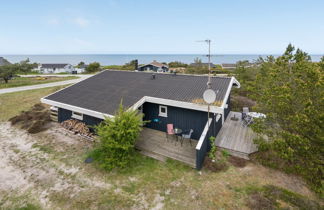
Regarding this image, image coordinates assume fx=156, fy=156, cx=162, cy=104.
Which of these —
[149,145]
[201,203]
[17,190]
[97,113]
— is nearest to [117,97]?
[97,113]

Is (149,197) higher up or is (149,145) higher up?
(149,145)

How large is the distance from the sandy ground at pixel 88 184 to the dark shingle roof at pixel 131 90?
10.8 ft

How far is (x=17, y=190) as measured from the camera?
618 centimetres

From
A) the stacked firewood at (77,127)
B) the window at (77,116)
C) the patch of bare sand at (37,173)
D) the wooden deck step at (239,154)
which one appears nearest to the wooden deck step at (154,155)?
the patch of bare sand at (37,173)

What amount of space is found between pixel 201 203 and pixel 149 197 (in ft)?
6.11

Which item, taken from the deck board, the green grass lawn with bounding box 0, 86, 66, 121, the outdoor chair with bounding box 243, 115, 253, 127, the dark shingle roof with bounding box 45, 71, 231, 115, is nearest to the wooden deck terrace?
the deck board

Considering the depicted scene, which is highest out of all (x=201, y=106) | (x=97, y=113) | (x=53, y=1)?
(x=53, y=1)

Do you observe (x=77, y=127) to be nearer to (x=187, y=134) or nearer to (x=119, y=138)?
(x=119, y=138)

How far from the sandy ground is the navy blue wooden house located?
1.32 metres

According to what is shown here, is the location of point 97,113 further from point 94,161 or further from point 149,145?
point 149,145

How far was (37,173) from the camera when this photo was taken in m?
7.12

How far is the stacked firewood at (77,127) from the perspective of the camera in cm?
1031

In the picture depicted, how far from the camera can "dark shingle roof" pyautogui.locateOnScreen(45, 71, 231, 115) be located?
9.25m

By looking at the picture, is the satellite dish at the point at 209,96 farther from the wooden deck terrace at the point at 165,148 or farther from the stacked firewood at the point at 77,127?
the stacked firewood at the point at 77,127
